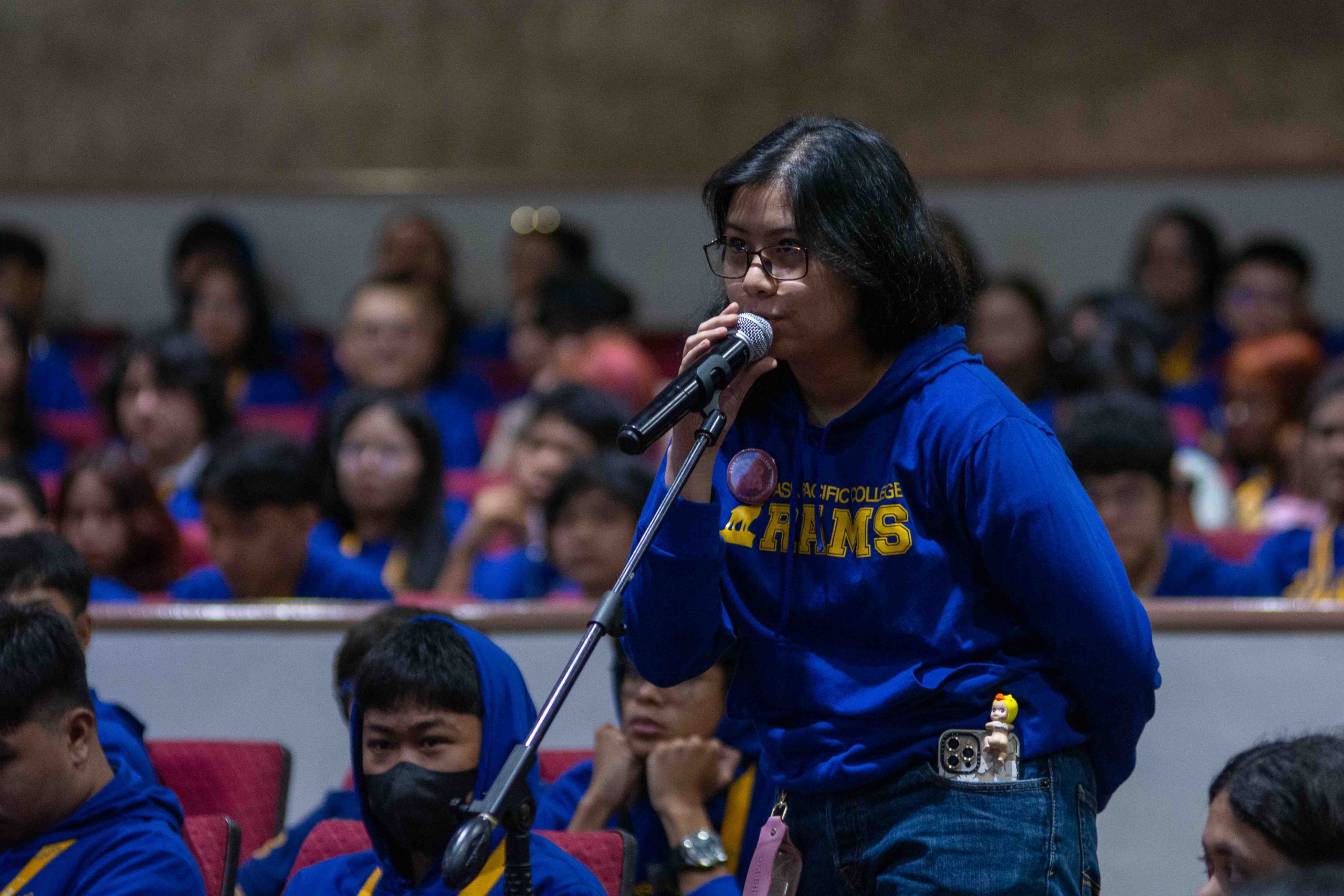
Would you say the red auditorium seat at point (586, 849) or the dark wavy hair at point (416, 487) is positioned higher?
the dark wavy hair at point (416, 487)

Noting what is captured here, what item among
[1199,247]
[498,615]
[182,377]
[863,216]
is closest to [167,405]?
[182,377]

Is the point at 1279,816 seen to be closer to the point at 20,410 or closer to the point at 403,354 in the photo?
the point at 403,354

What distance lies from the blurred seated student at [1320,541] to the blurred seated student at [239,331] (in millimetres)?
2898

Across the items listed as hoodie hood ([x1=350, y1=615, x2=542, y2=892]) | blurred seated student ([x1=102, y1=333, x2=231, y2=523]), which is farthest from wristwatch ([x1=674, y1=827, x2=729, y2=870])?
blurred seated student ([x1=102, y1=333, x2=231, y2=523])

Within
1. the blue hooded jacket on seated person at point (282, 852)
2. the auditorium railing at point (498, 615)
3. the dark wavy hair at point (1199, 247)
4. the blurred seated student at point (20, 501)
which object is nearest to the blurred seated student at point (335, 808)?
the blue hooded jacket on seated person at point (282, 852)

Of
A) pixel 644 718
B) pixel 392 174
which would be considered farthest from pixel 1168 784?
pixel 392 174

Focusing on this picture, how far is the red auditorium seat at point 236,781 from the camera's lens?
2.20m

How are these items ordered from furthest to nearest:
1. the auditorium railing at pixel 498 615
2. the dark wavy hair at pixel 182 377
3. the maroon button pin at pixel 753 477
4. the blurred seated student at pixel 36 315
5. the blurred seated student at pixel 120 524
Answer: the blurred seated student at pixel 36 315
the dark wavy hair at pixel 182 377
the blurred seated student at pixel 120 524
the auditorium railing at pixel 498 615
the maroon button pin at pixel 753 477

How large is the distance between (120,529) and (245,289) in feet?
5.71

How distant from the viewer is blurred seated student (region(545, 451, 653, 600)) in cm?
290

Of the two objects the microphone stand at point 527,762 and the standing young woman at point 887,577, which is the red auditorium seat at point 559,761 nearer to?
the standing young woman at point 887,577

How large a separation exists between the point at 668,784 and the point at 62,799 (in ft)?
2.44

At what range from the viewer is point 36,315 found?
16.5 ft

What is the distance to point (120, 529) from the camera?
3.16 metres
